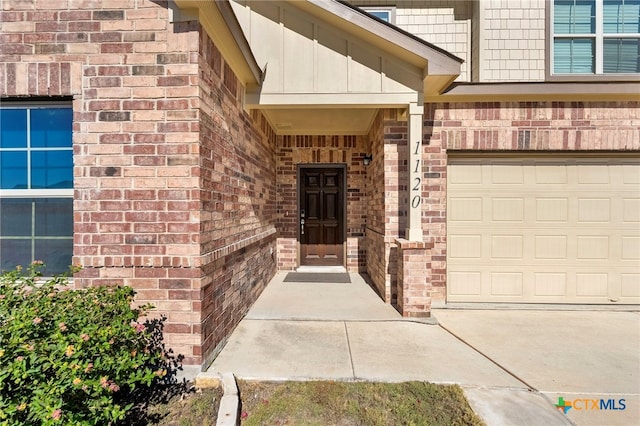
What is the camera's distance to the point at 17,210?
9.34ft

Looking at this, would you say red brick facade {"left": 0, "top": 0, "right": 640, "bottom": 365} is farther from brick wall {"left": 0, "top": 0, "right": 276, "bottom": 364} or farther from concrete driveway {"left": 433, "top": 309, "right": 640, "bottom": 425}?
concrete driveway {"left": 433, "top": 309, "right": 640, "bottom": 425}

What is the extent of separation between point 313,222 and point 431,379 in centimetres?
440

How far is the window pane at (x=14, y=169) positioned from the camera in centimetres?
282

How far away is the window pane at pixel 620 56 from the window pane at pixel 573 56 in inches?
9.3

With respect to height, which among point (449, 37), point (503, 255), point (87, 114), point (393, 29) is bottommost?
point (503, 255)

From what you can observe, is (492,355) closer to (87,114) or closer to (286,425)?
(286,425)

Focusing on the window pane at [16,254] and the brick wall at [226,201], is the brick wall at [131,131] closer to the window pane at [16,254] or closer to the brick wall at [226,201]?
the brick wall at [226,201]

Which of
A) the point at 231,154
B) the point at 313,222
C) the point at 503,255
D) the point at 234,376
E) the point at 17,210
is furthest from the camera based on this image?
the point at 313,222

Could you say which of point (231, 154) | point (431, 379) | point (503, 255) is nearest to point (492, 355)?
point (431, 379)

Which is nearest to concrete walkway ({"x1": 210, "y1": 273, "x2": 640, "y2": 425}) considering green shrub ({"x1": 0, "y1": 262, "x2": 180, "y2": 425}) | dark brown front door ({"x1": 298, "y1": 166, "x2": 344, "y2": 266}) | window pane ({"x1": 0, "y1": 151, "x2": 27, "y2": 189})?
green shrub ({"x1": 0, "y1": 262, "x2": 180, "y2": 425})

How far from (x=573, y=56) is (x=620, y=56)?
2.33 feet

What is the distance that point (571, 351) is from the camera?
3.12m

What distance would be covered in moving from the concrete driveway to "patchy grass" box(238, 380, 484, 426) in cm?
31

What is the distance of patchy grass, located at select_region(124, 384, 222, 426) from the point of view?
207 cm
